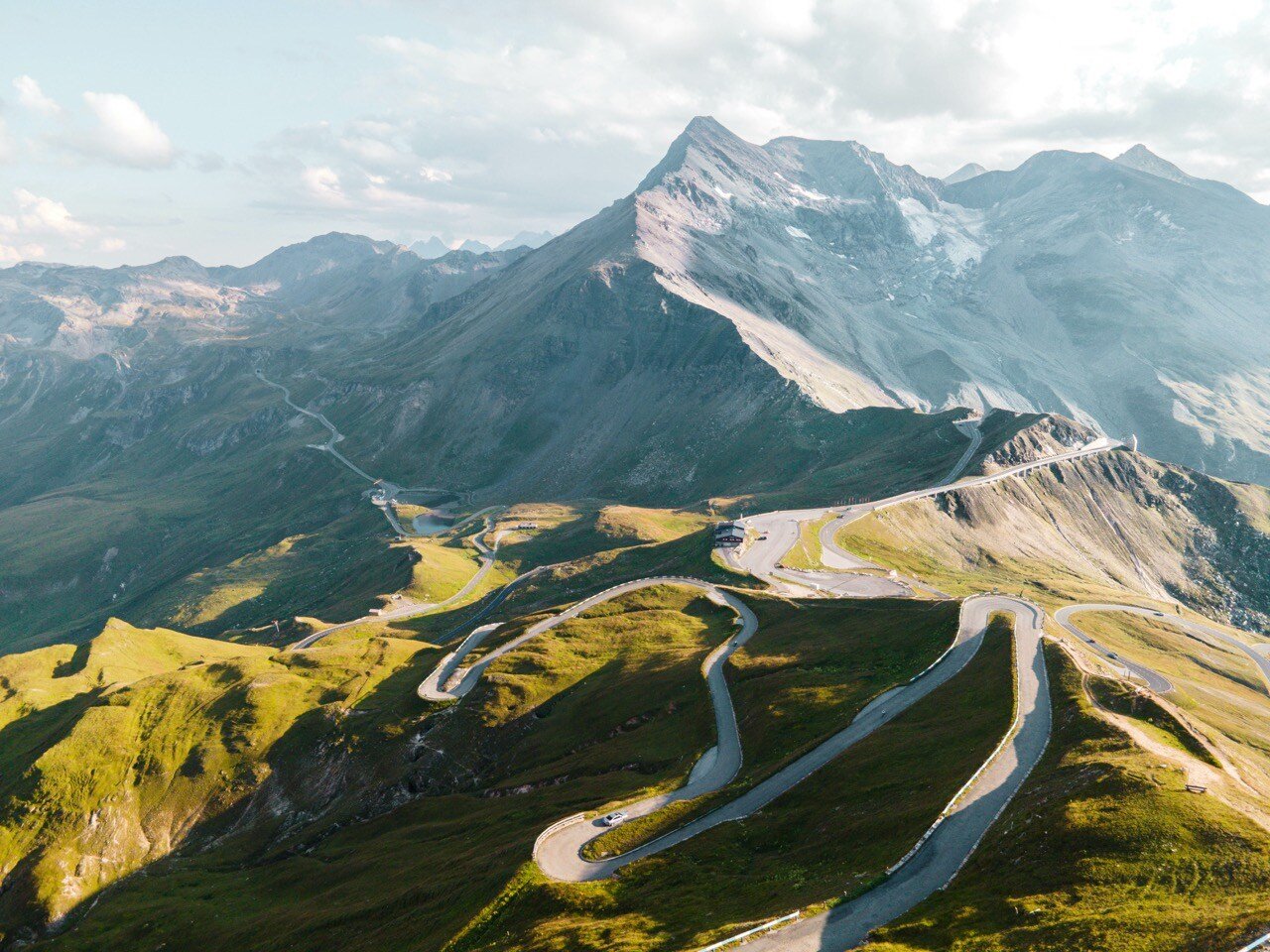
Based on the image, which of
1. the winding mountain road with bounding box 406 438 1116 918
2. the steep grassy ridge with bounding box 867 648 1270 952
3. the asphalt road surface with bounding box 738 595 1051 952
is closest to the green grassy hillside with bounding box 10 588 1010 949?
the asphalt road surface with bounding box 738 595 1051 952

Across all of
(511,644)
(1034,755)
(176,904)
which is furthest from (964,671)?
(176,904)

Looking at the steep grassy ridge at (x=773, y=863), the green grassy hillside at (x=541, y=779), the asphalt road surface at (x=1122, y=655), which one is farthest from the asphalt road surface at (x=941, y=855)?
the asphalt road surface at (x=1122, y=655)

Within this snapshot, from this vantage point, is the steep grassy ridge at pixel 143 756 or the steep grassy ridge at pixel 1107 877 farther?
the steep grassy ridge at pixel 143 756

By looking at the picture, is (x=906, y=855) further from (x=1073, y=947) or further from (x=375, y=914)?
(x=375, y=914)

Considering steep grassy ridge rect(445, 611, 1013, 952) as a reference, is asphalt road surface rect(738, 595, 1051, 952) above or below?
above

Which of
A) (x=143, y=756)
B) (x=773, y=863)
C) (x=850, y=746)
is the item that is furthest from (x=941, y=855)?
(x=143, y=756)

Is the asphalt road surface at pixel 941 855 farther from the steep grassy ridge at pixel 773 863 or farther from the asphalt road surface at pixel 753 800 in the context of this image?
the asphalt road surface at pixel 753 800

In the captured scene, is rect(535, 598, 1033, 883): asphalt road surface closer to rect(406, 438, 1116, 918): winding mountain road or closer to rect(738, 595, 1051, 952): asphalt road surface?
rect(406, 438, 1116, 918): winding mountain road

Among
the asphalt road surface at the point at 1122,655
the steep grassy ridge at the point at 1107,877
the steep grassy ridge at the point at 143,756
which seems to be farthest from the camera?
the asphalt road surface at the point at 1122,655

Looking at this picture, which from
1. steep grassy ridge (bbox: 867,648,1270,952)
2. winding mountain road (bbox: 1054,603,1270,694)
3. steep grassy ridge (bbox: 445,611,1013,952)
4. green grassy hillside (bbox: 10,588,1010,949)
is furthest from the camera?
winding mountain road (bbox: 1054,603,1270,694)

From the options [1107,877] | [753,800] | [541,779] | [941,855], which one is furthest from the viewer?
[541,779]

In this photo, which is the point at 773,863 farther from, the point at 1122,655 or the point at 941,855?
the point at 1122,655
